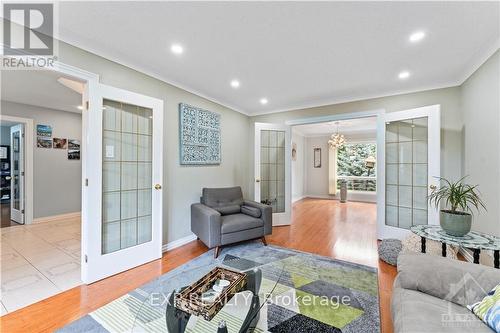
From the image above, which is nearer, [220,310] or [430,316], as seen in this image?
[430,316]

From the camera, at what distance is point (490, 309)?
1113 mm

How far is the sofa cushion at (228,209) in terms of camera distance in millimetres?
3400

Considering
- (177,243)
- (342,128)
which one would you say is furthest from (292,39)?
(342,128)

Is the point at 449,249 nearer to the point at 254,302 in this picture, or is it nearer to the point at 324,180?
the point at 254,302

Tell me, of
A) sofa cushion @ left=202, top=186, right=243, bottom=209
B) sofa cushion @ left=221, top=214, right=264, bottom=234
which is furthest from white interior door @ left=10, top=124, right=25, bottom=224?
sofa cushion @ left=221, top=214, right=264, bottom=234

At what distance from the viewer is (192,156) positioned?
354cm

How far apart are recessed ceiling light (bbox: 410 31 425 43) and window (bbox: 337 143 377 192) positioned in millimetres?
6181

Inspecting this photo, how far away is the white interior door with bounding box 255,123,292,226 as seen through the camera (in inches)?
177

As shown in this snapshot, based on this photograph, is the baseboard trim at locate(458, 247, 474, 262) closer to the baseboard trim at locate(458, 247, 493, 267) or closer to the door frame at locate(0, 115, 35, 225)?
the baseboard trim at locate(458, 247, 493, 267)

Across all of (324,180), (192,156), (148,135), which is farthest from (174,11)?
(324,180)

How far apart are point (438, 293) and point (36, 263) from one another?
408 centimetres

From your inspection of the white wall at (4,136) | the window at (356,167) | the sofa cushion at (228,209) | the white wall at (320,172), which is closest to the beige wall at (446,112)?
the sofa cushion at (228,209)

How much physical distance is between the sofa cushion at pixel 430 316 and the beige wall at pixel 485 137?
1.64 meters

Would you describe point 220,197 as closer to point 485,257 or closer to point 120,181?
point 120,181
